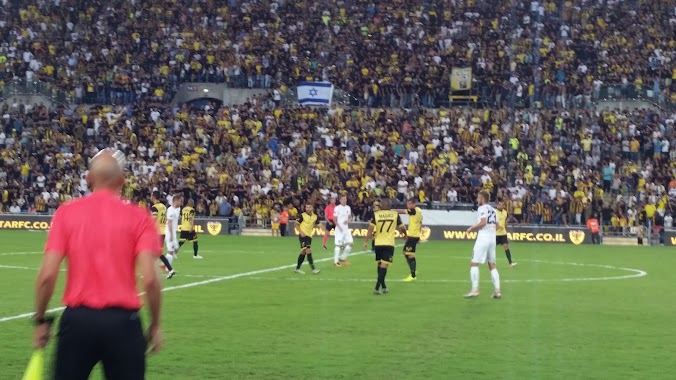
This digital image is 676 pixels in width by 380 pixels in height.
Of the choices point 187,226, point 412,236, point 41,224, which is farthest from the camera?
point 41,224

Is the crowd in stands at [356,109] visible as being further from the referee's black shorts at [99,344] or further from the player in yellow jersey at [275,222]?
the referee's black shorts at [99,344]

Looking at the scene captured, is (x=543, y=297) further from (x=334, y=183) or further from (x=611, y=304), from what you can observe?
(x=334, y=183)

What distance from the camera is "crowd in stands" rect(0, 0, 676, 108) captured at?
2281 inches

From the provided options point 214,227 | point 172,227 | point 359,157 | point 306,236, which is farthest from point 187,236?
point 359,157

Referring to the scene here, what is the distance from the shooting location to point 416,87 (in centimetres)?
5834

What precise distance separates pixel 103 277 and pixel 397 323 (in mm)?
11741

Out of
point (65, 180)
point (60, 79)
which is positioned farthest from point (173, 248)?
point (60, 79)

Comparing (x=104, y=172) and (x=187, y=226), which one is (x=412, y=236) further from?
(x=104, y=172)

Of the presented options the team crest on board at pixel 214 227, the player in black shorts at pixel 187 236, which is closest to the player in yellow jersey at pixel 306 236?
the player in black shorts at pixel 187 236

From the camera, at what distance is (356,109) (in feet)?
189

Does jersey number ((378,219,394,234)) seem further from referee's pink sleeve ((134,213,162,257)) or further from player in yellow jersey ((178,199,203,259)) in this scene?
referee's pink sleeve ((134,213,162,257))

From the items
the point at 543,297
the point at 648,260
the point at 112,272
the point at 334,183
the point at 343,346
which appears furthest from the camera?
the point at 334,183

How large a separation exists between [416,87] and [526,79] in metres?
5.71

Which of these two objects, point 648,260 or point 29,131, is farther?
point 29,131
